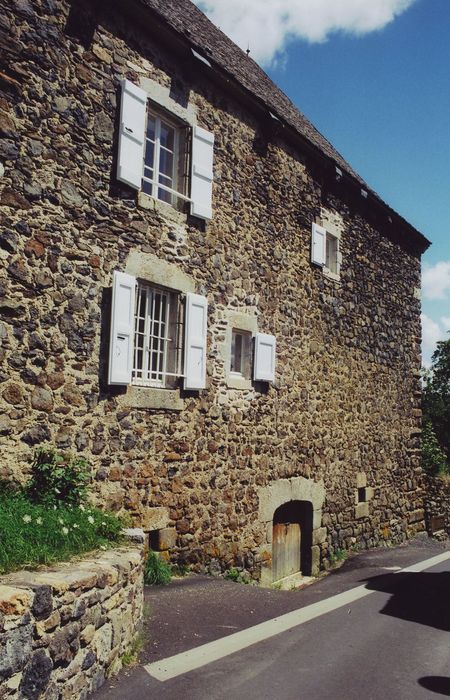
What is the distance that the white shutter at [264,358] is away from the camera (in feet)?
30.2

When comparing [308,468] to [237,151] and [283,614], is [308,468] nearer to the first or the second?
[283,614]

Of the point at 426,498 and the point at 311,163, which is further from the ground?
the point at 311,163

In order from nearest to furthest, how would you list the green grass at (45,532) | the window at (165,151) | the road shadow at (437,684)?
the green grass at (45,532)
the road shadow at (437,684)
the window at (165,151)

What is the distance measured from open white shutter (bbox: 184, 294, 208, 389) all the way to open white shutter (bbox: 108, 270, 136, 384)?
99 cm

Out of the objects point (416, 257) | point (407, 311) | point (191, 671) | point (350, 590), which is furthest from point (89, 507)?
point (416, 257)

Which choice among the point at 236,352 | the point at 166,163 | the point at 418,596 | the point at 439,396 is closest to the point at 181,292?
the point at 236,352

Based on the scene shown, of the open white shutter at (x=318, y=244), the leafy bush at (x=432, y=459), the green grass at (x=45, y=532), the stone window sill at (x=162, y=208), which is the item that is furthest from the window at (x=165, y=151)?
the leafy bush at (x=432, y=459)

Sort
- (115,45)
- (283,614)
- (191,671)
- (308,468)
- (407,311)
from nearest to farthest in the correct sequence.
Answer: (191,671)
(283,614)
(115,45)
(308,468)
(407,311)

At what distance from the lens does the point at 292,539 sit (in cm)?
1030

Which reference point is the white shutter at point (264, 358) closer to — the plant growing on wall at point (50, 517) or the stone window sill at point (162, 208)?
the stone window sill at point (162, 208)

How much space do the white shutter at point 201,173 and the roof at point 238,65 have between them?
1.07 metres

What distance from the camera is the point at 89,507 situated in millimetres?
6285

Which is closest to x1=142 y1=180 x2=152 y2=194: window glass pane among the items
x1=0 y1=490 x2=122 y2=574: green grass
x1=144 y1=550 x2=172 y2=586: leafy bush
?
x1=0 y1=490 x2=122 y2=574: green grass

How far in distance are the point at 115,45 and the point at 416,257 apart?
31.8 feet
